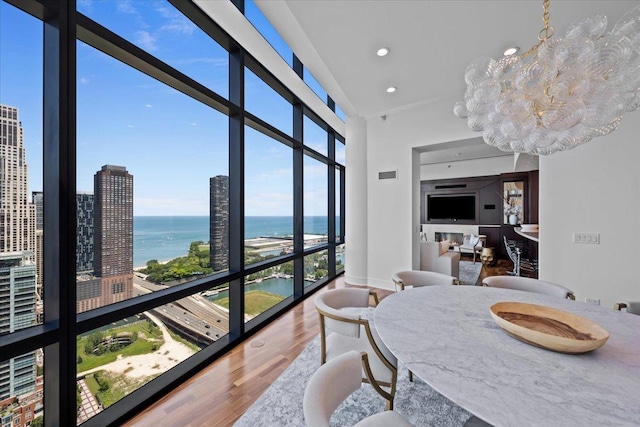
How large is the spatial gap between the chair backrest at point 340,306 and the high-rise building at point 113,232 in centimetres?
145

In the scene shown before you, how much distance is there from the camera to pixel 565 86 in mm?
1492

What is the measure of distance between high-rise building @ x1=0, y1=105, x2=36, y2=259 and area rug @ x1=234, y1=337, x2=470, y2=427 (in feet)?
5.55

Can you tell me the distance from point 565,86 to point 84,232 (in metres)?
3.15

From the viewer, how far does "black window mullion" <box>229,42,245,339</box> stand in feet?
8.69

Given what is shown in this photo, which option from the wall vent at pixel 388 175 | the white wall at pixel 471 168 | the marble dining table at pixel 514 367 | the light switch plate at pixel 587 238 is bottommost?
the marble dining table at pixel 514 367

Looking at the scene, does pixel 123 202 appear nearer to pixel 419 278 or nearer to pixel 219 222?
pixel 219 222

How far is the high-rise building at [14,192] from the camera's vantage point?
1294mm

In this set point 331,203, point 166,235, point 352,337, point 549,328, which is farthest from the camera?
point 331,203

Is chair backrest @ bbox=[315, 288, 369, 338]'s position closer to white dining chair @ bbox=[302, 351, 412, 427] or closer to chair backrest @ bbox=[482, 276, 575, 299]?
white dining chair @ bbox=[302, 351, 412, 427]

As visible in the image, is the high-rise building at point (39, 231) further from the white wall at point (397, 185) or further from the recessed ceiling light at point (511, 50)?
the recessed ceiling light at point (511, 50)

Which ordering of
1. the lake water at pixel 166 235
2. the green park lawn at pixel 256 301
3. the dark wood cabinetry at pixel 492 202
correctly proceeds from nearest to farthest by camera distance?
the lake water at pixel 166 235 < the green park lawn at pixel 256 301 < the dark wood cabinetry at pixel 492 202

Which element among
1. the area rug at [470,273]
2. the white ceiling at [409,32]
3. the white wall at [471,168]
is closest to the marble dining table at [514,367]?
the white ceiling at [409,32]

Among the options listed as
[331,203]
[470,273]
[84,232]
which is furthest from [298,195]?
[470,273]

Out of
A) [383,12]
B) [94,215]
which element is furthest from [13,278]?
[383,12]
